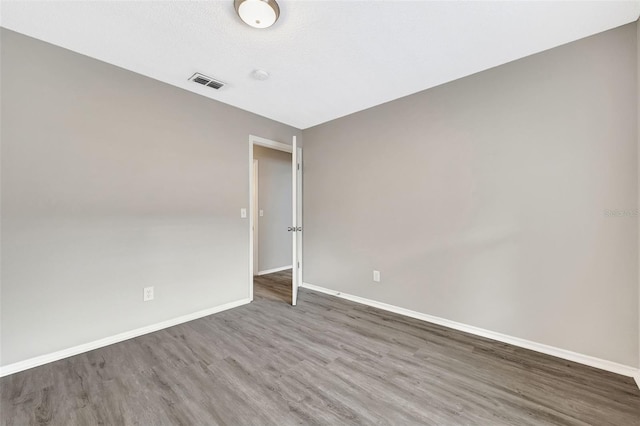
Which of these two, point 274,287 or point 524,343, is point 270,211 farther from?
point 524,343

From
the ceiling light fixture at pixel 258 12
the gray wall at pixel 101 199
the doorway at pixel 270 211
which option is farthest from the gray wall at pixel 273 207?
the ceiling light fixture at pixel 258 12

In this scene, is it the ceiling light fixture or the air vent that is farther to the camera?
the air vent

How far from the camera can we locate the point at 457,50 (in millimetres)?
2115

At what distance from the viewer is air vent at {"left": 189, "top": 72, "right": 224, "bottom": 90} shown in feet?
8.22

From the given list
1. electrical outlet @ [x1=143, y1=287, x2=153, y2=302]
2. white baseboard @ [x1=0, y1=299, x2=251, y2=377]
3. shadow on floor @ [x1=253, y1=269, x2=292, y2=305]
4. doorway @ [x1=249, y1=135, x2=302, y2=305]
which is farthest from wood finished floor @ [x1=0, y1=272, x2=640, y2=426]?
doorway @ [x1=249, y1=135, x2=302, y2=305]

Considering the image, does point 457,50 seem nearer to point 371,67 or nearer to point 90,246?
point 371,67

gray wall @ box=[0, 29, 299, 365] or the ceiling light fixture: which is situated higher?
the ceiling light fixture

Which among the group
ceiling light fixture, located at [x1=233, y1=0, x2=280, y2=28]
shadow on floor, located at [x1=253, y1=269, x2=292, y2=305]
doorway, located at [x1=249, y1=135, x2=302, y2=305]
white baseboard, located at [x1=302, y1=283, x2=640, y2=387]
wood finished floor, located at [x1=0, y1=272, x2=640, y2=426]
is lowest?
wood finished floor, located at [x1=0, y1=272, x2=640, y2=426]

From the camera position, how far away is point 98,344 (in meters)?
2.23

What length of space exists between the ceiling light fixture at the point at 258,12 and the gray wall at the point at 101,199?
1450mm

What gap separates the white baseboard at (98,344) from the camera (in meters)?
1.90

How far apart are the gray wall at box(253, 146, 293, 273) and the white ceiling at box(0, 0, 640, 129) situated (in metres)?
2.33

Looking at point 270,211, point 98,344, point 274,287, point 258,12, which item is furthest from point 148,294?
point 270,211

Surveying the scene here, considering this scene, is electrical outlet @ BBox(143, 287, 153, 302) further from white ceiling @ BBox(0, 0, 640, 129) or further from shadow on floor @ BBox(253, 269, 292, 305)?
white ceiling @ BBox(0, 0, 640, 129)
